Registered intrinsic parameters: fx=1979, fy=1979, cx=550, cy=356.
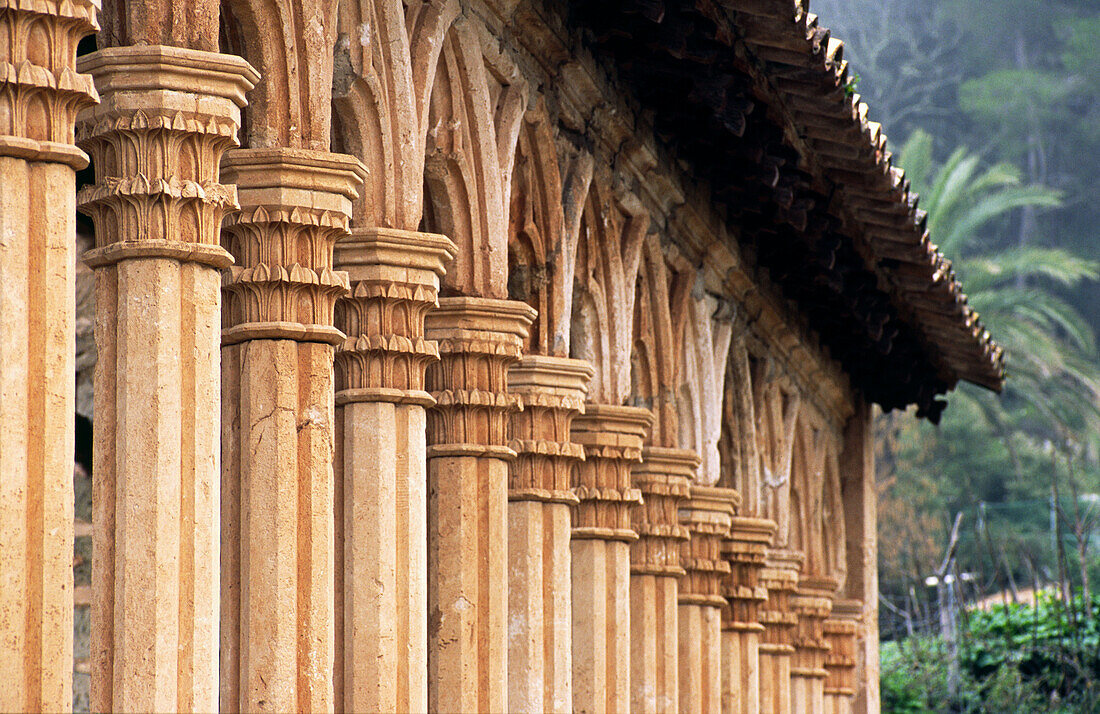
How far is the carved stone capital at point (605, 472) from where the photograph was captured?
9.84m

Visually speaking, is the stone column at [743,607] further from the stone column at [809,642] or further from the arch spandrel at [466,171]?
the arch spandrel at [466,171]

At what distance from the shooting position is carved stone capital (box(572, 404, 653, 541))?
9844mm

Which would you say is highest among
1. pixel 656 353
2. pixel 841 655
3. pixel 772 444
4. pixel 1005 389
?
pixel 1005 389

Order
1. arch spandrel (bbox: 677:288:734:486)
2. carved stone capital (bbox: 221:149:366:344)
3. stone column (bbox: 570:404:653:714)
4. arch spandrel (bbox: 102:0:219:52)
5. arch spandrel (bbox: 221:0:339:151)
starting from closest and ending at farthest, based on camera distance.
Answer: arch spandrel (bbox: 102:0:219:52)
carved stone capital (bbox: 221:149:366:344)
arch spandrel (bbox: 221:0:339:151)
stone column (bbox: 570:404:653:714)
arch spandrel (bbox: 677:288:734:486)

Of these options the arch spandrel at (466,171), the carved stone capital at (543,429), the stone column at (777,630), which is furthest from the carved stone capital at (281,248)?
the stone column at (777,630)

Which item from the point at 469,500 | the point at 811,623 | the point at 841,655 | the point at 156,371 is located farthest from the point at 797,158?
the point at 841,655

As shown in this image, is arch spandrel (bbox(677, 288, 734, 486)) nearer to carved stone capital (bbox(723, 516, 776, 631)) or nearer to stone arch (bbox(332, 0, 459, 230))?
carved stone capital (bbox(723, 516, 776, 631))

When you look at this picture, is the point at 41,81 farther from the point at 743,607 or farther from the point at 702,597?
the point at 743,607

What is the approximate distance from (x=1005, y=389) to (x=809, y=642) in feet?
78.3

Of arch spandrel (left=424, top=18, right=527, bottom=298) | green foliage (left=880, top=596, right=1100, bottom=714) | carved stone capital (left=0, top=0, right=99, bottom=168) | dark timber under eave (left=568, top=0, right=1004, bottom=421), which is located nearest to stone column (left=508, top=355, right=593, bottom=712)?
arch spandrel (left=424, top=18, right=527, bottom=298)

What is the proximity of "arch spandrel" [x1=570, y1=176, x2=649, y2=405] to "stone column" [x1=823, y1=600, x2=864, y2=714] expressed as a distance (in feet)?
24.8

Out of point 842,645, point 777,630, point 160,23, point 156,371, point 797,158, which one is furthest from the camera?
point 842,645

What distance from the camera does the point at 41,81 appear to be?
4344 millimetres

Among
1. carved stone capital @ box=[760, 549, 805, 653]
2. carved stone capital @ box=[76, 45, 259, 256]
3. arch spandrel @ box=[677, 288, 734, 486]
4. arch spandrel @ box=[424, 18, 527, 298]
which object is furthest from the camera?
carved stone capital @ box=[760, 549, 805, 653]
